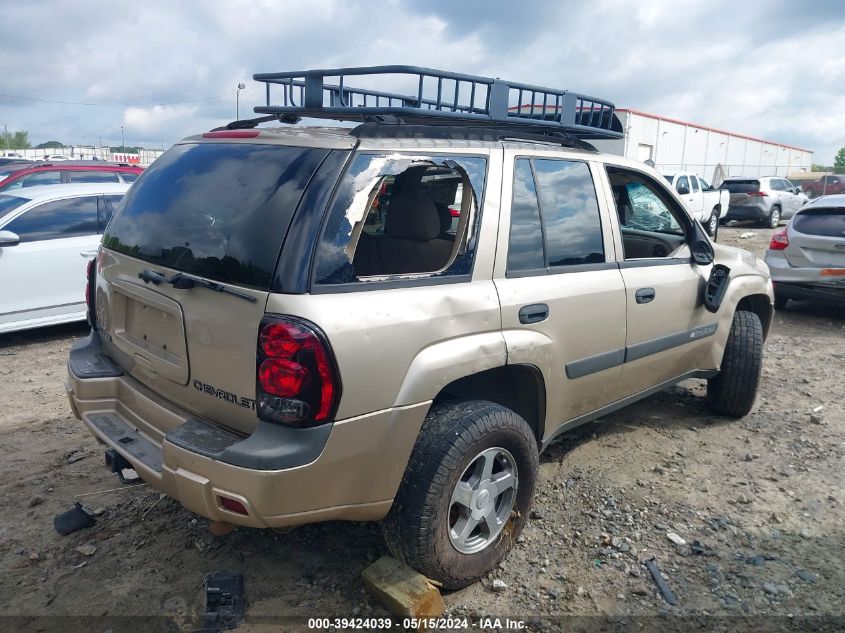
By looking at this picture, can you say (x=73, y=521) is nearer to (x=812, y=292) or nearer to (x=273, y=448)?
(x=273, y=448)

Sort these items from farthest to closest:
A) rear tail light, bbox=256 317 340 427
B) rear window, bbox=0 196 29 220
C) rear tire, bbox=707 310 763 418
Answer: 1. rear window, bbox=0 196 29 220
2. rear tire, bbox=707 310 763 418
3. rear tail light, bbox=256 317 340 427

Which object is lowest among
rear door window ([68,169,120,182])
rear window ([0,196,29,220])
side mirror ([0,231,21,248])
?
side mirror ([0,231,21,248])

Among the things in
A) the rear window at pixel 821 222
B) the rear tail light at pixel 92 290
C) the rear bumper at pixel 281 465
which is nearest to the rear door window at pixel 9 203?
the rear tail light at pixel 92 290

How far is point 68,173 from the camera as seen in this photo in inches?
370

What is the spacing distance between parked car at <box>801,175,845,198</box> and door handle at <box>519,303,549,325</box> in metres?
36.8

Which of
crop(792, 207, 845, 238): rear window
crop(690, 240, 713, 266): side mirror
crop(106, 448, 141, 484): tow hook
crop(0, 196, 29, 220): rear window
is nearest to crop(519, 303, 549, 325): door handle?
crop(690, 240, 713, 266): side mirror

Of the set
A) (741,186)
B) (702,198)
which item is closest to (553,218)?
(702,198)

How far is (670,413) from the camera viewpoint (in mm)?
4895

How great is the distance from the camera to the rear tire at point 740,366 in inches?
178

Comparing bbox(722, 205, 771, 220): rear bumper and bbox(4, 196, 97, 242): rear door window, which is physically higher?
bbox(722, 205, 771, 220): rear bumper

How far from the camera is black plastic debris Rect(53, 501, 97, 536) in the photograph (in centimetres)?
320

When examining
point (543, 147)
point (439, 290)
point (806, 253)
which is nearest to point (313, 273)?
point (439, 290)

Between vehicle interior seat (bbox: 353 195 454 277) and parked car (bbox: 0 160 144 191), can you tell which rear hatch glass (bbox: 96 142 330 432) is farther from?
parked car (bbox: 0 160 144 191)

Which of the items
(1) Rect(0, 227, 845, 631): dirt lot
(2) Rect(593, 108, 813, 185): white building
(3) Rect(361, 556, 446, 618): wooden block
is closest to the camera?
(3) Rect(361, 556, 446, 618): wooden block
